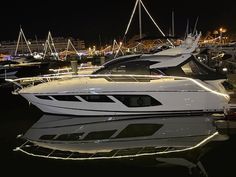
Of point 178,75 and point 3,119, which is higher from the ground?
point 178,75

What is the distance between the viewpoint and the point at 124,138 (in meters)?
9.13

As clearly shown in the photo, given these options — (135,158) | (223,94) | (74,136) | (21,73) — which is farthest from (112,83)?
(21,73)

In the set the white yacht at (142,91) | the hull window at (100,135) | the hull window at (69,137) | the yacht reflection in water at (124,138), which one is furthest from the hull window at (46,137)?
the white yacht at (142,91)

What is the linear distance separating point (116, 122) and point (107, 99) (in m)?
0.71

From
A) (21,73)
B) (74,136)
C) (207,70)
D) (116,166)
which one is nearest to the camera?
(116,166)

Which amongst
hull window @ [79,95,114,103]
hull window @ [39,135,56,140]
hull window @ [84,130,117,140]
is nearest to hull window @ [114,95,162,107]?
hull window @ [79,95,114,103]

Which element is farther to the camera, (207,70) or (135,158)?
(207,70)

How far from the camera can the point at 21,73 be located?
96.8ft

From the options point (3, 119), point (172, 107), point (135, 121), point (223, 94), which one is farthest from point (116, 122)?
point (3, 119)

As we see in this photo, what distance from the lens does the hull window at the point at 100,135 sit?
935cm

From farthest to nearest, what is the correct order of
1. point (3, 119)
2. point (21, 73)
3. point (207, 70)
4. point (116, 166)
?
point (21, 73), point (3, 119), point (207, 70), point (116, 166)

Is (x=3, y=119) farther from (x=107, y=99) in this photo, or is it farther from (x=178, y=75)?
(x=178, y=75)

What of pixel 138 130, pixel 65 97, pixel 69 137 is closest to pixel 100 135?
pixel 69 137

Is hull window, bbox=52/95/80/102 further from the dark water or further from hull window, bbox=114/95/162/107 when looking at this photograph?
the dark water
